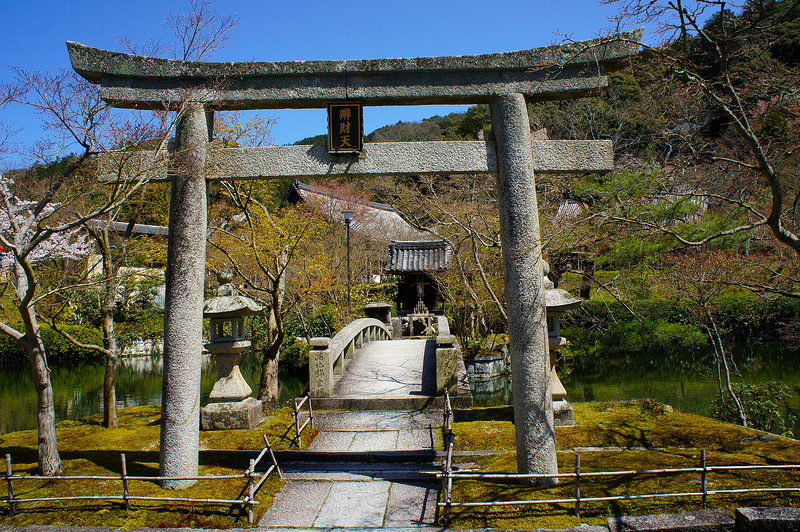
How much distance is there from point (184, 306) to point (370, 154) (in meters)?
2.59

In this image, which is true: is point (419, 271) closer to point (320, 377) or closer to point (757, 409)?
point (320, 377)

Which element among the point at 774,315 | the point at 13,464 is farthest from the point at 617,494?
the point at 774,315

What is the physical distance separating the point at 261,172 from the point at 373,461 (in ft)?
12.3

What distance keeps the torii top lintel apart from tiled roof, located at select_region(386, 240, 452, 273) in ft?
47.1

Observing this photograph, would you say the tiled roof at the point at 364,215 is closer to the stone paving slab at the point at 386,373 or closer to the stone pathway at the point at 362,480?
the stone paving slab at the point at 386,373

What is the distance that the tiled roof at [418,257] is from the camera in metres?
20.0

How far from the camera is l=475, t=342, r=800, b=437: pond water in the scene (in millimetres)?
13633

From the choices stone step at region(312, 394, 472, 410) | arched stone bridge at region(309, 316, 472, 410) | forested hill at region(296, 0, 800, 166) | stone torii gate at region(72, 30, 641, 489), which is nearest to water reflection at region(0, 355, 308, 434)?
arched stone bridge at region(309, 316, 472, 410)

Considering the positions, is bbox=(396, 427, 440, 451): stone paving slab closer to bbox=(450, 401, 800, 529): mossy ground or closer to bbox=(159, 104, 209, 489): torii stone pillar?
bbox=(450, 401, 800, 529): mossy ground

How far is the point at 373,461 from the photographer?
620 cm

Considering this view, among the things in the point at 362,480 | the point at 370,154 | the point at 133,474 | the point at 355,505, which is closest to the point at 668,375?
the point at 362,480

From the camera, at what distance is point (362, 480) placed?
18.1 ft

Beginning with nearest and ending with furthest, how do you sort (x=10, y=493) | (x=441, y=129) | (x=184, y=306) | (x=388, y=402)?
(x=10, y=493) → (x=184, y=306) → (x=388, y=402) → (x=441, y=129)

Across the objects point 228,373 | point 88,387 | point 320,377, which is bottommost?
point 88,387
